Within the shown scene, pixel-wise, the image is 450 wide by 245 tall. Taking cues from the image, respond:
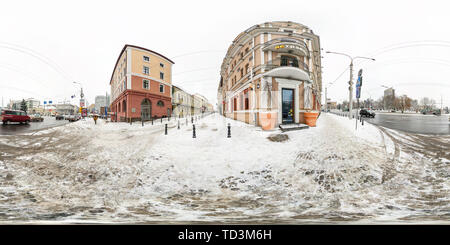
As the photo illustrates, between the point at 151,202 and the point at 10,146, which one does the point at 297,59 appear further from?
the point at 10,146

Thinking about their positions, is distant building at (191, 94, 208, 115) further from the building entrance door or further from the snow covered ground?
the snow covered ground

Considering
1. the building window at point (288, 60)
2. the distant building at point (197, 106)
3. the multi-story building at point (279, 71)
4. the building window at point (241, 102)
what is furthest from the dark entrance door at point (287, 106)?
the distant building at point (197, 106)

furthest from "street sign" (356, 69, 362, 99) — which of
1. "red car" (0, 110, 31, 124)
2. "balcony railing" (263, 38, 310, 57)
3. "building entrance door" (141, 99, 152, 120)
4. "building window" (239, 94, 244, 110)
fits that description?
"red car" (0, 110, 31, 124)

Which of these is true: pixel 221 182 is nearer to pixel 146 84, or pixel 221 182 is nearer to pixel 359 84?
pixel 359 84

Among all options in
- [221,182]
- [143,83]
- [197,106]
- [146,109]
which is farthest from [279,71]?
[197,106]

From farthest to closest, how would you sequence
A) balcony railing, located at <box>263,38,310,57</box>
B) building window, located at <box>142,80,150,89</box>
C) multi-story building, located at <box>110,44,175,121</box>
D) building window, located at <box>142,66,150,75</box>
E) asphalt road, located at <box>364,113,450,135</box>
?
building window, located at <box>142,80,150,89</box>
building window, located at <box>142,66,150,75</box>
multi-story building, located at <box>110,44,175,121</box>
balcony railing, located at <box>263,38,310,57</box>
asphalt road, located at <box>364,113,450,135</box>

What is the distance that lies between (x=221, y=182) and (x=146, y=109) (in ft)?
46.1

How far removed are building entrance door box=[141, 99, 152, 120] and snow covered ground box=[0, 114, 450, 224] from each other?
7910mm

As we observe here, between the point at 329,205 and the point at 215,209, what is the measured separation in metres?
2.68

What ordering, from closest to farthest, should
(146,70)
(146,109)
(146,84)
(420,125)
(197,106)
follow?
(420,125) → (146,70) → (146,109) → (146,84) → (197,106)

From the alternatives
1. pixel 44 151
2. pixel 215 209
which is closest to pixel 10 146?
pixel 44 151

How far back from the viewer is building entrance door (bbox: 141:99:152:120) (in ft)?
48.0

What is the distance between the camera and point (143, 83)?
1577 cm

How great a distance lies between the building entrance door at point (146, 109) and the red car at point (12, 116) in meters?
8.74
